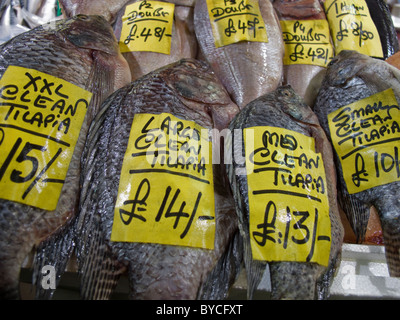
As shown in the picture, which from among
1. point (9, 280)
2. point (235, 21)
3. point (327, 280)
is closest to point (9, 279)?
point (9, 280)

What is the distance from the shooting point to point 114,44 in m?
1.45

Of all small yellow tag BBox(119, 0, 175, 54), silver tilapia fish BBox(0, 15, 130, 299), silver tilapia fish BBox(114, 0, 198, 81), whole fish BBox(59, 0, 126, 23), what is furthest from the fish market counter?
whole fish BBox(59, 0, 126, 23)

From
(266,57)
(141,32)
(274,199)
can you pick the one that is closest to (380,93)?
(266,57)

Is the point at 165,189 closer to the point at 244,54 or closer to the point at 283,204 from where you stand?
Result: the point at 283,204

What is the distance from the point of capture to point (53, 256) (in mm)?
954

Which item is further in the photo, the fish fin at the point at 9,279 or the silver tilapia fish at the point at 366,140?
the silver tilapia fish at the point at 366,140

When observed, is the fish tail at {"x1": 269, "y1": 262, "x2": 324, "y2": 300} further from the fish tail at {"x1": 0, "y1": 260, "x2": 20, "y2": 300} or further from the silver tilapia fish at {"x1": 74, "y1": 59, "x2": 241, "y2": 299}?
the fish tail at {"x1": 0, "y1": 260, "x2": 20, "y2": 300}

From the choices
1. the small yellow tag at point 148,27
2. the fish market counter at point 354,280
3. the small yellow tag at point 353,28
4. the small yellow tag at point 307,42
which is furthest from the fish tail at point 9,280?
the small yellow tag at point 353,28

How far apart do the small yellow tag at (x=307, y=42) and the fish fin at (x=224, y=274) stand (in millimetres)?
1159

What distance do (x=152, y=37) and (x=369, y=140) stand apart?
1.16m

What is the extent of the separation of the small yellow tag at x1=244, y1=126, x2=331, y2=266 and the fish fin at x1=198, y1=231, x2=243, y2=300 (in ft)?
0.35

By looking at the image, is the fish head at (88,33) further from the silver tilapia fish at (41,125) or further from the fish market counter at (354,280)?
the fish market counter at (354,280)

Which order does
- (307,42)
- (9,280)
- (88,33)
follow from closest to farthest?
(9,280)
(88,33)
(307,42)

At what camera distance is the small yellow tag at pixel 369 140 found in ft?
3.78
